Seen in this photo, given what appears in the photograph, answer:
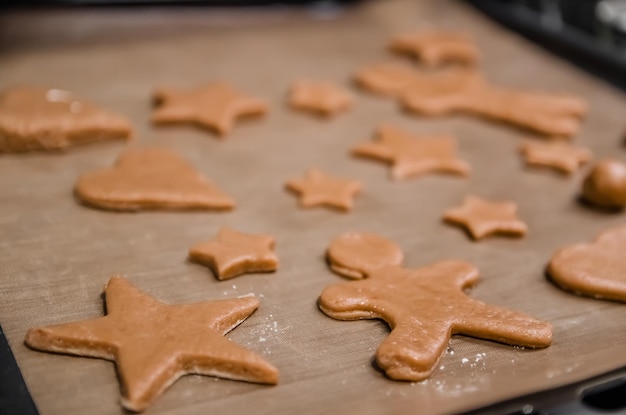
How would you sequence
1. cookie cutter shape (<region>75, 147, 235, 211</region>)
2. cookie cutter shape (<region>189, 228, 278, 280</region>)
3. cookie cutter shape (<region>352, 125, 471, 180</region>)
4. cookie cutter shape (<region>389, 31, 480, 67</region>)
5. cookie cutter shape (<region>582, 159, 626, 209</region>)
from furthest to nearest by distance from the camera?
cookie cutter shape (<region>389, 31, 480, 67</region>)
cookie cutter shape (<region>352, 125, 471, 180</region>)
cookie cutter shape (<region>582, 159, 626, 209</region>)
cookie cutter shape (<region>75, 147, 235, 211</region>)
cookie cutter shape (<region>189, 228, 278, 280</region>)

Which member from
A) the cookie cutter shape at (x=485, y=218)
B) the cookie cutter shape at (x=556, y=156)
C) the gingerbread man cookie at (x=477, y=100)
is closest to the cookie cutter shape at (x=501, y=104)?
the gingerbread man cookie at (x=477, y=100)

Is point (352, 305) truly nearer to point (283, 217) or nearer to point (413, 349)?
point (413, 349)

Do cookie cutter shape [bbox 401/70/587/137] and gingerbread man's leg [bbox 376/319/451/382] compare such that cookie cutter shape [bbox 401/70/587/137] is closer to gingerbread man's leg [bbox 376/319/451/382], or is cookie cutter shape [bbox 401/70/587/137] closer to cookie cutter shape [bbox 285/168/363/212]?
cookie cutter shape [bbox 285/168/363/212]

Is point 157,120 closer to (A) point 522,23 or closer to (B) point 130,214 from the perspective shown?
(B) point 130,214

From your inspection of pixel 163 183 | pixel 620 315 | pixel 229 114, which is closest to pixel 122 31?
pixel 229 114

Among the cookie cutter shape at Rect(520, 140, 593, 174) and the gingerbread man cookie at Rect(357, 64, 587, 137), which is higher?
the gingerbread man cookie at Rect(357, 64, 587, 137)

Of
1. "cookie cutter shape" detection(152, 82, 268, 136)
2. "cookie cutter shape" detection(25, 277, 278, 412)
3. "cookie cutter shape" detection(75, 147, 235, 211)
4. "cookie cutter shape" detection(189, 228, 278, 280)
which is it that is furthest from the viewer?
"cookie cutter shape" detection(152, 82, 268, 136)

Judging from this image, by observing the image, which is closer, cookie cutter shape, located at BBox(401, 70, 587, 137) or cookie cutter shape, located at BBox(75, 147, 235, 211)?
cookie cutter shape, located at BBox(75, 147, 235, 211)

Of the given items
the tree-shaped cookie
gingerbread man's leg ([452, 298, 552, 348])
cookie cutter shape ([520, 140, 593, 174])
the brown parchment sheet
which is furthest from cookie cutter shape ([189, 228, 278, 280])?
cookie cutter shape ([520, 140, 593, 174])
